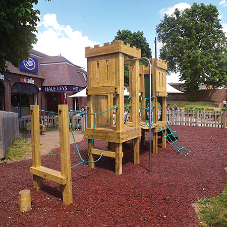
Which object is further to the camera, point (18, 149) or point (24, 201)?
point (18, 149)

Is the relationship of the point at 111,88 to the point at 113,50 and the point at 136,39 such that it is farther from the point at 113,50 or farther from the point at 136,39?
the point at 136,39

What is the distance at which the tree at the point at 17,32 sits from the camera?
756cm

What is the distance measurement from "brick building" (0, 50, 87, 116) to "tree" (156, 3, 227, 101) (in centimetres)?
1814

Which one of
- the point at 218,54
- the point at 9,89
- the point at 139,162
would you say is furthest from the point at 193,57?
the point at 139,162

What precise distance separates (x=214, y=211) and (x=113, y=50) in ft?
14.0

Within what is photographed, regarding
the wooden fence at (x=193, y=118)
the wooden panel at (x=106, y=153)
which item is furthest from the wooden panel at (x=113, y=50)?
the wooden fence at (x=193, y=118)

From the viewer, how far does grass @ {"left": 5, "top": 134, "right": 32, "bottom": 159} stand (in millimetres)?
7620

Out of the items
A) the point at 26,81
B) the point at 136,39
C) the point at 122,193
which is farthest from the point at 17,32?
the point at 136,39

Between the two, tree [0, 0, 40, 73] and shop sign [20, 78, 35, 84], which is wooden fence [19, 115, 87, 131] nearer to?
shop sign [20, 78, 35, 84]

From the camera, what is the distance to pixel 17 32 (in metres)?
8.60

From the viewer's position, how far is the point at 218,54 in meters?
34.9

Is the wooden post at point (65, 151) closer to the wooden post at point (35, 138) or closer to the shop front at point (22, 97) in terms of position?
the wooden post at point (35, 138)

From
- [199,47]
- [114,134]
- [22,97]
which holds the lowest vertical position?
[114,134]

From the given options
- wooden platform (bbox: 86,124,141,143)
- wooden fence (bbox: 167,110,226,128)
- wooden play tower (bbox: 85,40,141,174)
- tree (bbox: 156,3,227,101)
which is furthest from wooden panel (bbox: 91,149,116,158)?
tree (bbox: 156,3,227,101)
